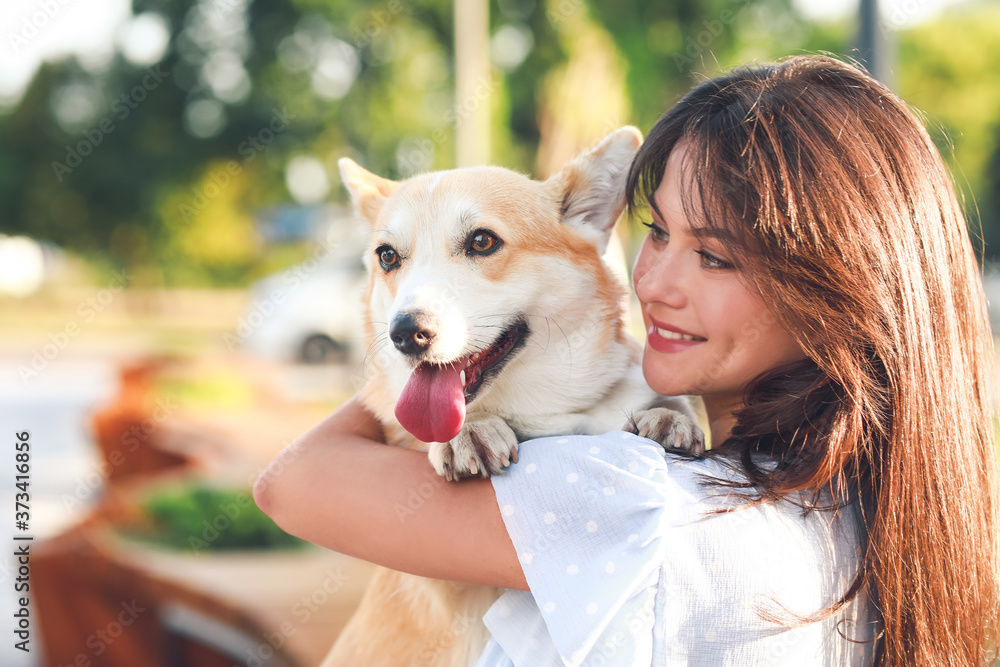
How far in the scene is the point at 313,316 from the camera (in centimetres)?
1119

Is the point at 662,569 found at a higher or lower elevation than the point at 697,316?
lower

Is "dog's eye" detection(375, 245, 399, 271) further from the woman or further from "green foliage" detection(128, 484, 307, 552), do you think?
"green foliage" detection(128, 484, 307, 552)

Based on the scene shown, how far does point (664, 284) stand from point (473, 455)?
517mm

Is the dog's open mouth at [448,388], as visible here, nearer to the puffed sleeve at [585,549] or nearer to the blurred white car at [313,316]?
the puffed sleeve at [585,549]

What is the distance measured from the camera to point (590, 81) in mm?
12516

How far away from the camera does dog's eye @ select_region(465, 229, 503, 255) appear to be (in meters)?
2.05

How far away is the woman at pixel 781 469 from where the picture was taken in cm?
126

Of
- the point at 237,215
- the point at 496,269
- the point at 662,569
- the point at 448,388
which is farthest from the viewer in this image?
the point at 237,215

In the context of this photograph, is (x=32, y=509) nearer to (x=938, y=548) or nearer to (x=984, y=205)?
(x=938, y=548)

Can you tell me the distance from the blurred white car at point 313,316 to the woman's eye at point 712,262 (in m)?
9.74

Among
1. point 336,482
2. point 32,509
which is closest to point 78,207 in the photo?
point 32,509

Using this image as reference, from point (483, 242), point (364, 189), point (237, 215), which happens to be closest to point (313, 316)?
point (364, 189)

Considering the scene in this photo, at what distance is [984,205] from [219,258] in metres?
25.6

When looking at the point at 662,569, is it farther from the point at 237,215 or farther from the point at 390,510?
the point at 237,215
